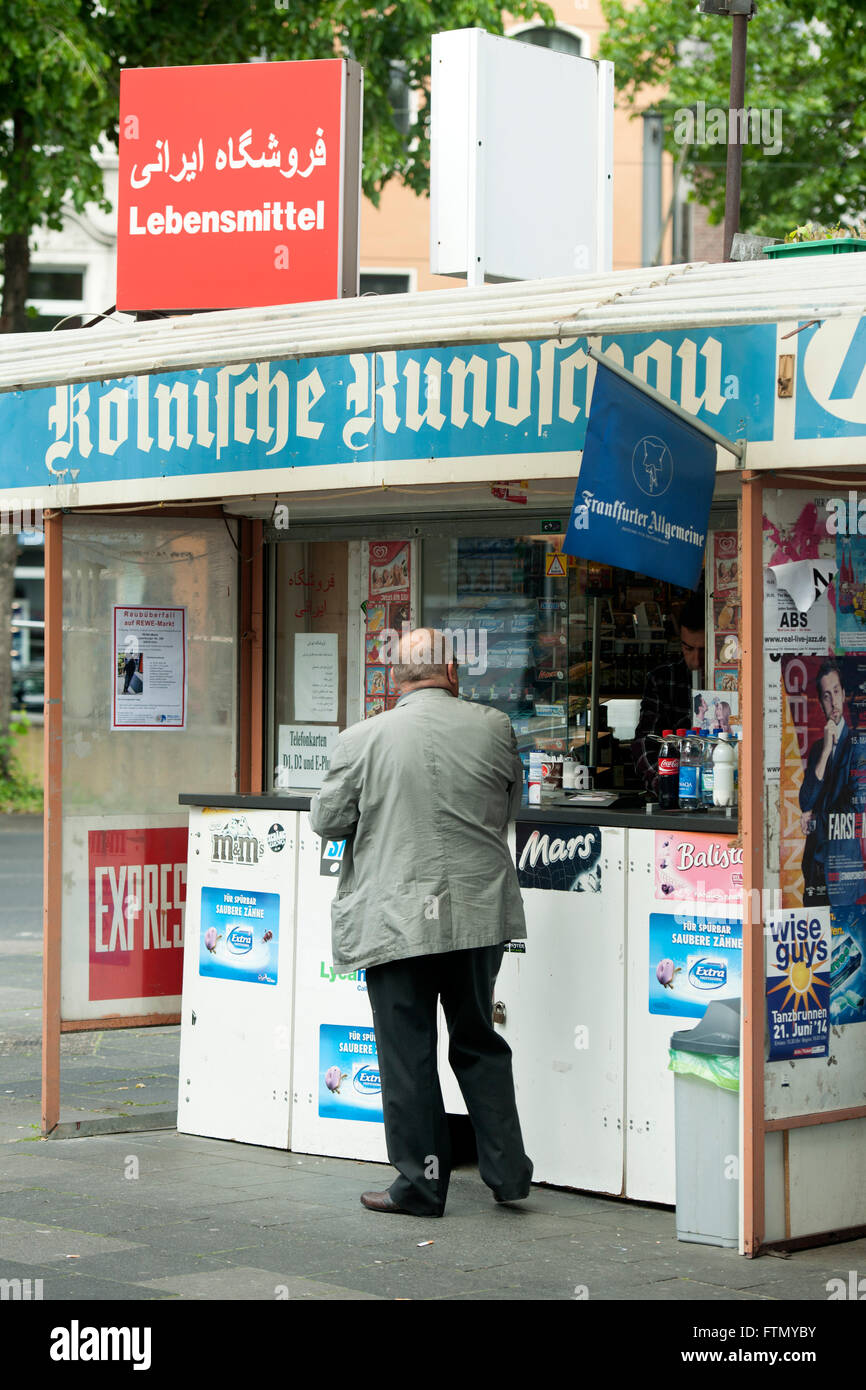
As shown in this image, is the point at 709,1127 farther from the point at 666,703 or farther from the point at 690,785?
the point at 666,703

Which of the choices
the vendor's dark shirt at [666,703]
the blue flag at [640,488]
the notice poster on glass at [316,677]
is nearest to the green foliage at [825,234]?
the blue flag at [640,488]

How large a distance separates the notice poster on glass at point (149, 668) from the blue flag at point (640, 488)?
3.01m

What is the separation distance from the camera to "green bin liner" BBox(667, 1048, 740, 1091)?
561 centimetres

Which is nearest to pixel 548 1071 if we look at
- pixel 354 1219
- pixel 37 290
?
pixel 354 1219

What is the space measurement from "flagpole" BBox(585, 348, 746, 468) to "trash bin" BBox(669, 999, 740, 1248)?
1.70 m

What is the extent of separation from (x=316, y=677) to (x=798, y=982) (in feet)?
10.1

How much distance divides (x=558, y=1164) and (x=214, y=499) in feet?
8.67

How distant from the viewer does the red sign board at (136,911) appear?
755 cm

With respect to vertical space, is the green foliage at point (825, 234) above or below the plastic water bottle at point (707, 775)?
above

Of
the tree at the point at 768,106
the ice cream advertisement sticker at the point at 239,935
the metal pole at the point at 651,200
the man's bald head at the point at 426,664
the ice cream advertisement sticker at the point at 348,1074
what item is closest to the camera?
the man's bald head at the point at 426,664

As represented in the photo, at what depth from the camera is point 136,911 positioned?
768 centimetres

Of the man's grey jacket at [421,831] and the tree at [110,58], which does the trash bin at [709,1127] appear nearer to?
the man's grey jacket at [421,831]

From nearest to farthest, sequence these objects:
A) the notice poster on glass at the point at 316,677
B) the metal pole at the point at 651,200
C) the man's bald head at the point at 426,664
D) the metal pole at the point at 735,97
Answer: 1. the man's bald head at the point at 426,664
2. the notice poster on glass at the point at 316,677
3. the metal pole at the point at 735,97
4. the metal pole at the point at 651,200

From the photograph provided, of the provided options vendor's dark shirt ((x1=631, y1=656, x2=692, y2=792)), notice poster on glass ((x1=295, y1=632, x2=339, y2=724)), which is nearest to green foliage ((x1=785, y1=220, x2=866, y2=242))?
vendor's dark shirt ((x1=631, y1=656, x2=692, y2=792))
